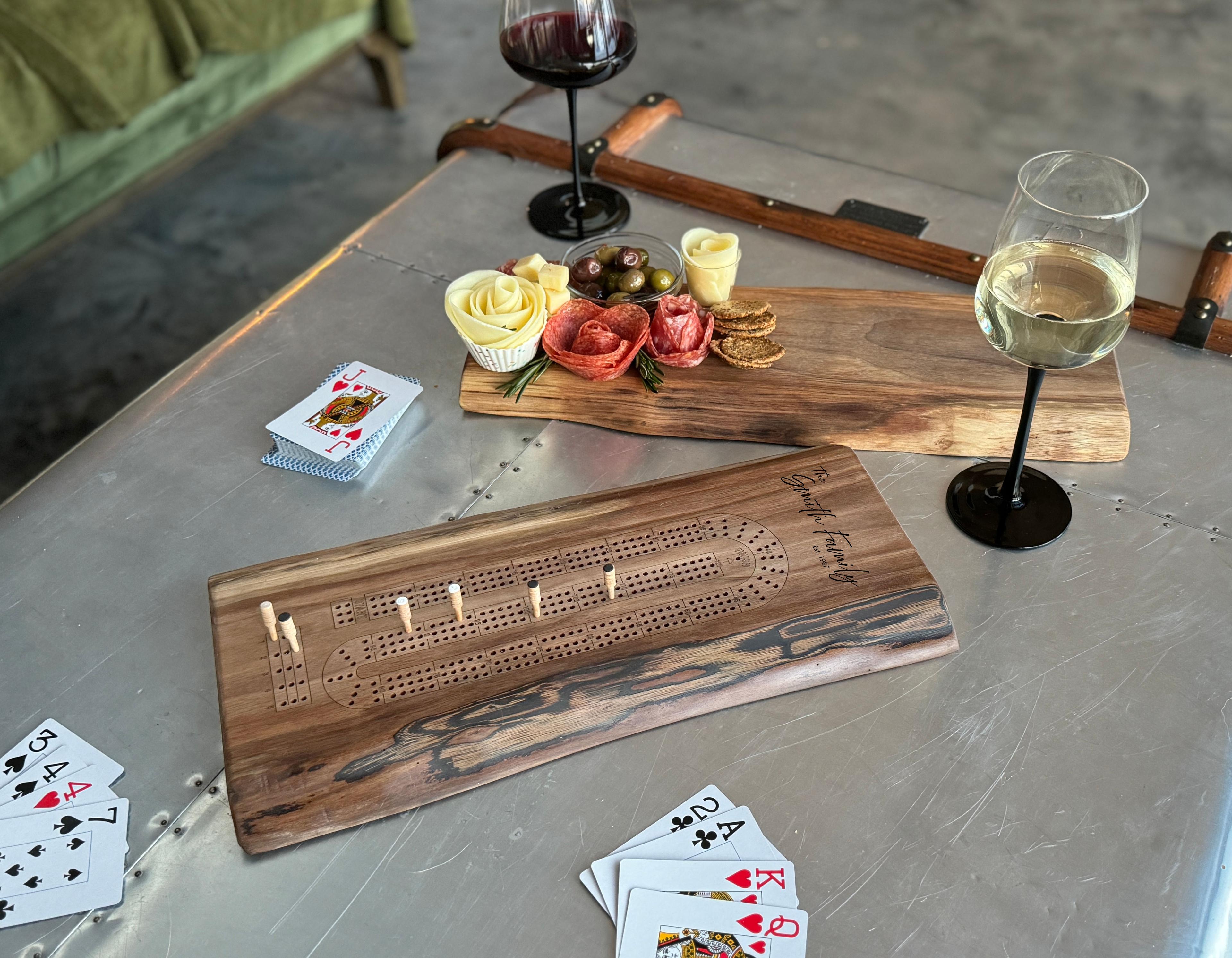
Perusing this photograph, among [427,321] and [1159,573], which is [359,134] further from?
[1159,573]

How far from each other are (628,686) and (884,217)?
1006 mm

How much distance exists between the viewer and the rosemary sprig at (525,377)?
1.32 metres

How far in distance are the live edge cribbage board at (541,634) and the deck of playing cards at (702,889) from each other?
11 centimetres

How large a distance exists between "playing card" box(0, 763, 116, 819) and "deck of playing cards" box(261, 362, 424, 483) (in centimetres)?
43

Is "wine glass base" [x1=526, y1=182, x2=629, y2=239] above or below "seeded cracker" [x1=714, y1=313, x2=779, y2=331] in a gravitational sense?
below

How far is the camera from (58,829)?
37.6 inches

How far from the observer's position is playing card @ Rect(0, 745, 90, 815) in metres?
0.99

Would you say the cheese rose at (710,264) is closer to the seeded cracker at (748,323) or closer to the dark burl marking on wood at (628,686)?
the seeded cracker at (748,323)

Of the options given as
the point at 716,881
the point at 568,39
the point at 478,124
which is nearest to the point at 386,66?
the point at 478,124

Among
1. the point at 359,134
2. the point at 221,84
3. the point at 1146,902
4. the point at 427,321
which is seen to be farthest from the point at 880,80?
the point at 1146,902

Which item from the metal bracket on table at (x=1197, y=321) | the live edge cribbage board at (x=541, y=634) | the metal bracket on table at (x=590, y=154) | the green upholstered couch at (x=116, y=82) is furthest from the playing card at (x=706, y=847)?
the green upholstered couch at (x=116, y=82)

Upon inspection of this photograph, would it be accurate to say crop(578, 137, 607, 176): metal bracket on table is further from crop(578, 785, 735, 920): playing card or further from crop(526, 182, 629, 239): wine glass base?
crop(578, 785, 735, 920): playing card

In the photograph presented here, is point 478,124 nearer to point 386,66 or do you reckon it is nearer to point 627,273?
point 627,273

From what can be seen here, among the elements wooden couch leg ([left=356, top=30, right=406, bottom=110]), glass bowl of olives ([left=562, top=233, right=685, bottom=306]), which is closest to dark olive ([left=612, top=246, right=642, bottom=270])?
glass bowl of olives ([left=562, top=233, right=685, bottom=306])
